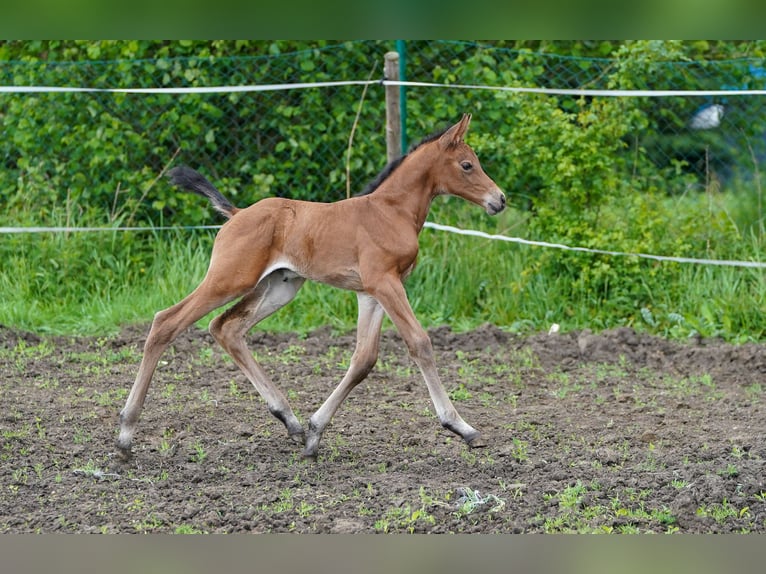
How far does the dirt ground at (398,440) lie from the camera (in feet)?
14.7

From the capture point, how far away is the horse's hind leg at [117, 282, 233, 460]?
5.24 m

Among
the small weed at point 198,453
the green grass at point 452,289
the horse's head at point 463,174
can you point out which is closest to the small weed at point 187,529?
the small weed at point 198,453

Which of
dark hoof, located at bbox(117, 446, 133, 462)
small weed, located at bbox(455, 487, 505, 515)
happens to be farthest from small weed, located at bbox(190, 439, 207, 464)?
small weed, located at bbox(455, 487, 505, 515)

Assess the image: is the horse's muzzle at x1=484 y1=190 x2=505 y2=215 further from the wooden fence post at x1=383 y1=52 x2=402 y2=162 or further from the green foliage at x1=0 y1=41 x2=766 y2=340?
the wooden fence post at x1=383 y1=52 x2=402 y2=162

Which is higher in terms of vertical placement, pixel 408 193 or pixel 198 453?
pixel 408 193

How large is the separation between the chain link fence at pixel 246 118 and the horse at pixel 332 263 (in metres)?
4.10

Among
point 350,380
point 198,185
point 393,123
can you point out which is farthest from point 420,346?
point 393,123

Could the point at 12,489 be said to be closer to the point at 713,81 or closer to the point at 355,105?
the point at 355,105

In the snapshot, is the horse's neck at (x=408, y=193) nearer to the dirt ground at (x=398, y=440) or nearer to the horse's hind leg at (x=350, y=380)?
the horse's hind leg at (x=350, y=380)

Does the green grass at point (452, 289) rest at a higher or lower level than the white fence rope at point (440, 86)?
lower

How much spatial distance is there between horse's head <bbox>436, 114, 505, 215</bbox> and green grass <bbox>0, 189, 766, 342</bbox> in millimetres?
3168

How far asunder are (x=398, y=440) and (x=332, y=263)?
1115 millimetres

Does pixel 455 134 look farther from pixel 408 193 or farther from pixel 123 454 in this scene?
pixel 123 454

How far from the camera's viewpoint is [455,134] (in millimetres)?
5547
